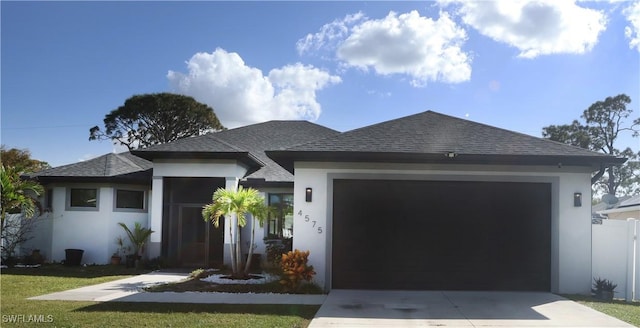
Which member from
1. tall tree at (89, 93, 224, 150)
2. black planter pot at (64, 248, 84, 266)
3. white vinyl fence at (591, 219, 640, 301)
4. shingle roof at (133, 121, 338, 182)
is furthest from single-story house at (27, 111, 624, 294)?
tall tree at (89, 93, 224, 150)

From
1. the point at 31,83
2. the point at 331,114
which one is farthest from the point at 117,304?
the point at 331,114

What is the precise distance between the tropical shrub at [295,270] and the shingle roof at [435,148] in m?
2.18

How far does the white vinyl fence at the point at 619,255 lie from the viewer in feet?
35.7

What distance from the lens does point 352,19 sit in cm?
1507

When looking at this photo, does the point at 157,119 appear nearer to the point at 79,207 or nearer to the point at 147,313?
the point at 79,207

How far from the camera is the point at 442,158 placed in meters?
11.0

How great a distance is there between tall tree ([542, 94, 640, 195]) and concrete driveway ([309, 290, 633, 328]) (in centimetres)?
3849

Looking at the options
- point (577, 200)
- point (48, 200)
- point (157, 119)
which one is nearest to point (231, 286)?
point (577, 200)

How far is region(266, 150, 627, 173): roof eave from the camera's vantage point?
1085 centimetres

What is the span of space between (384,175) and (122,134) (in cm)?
3498

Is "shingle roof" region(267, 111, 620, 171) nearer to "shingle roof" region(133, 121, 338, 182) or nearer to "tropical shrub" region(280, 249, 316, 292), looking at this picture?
"tropical shrub" region(280, 249, 316, 292)

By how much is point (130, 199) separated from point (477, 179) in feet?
39.3

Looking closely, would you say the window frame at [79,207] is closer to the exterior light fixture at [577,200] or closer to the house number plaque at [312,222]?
the house number plaque at [312,222]

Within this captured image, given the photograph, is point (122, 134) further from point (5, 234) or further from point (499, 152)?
point (499, 152)
